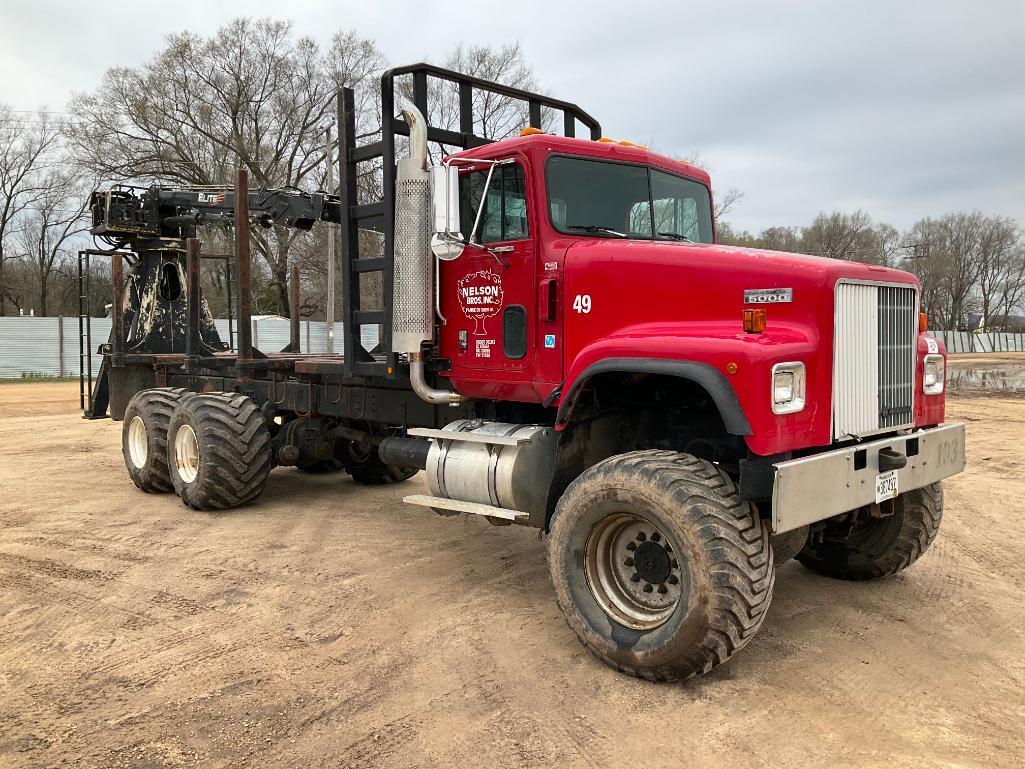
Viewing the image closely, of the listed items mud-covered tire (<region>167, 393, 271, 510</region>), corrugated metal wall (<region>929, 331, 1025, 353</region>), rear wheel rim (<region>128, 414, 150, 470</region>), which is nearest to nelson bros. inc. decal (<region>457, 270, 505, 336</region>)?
mud-covered tire (<region>167, 393, 271, 510</region>)

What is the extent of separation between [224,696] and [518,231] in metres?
3.13

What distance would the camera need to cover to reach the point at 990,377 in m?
24.4

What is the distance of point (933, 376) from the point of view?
15.7 feet

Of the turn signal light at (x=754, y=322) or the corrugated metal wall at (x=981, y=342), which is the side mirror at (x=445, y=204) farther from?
the corrugated metal wall at (x=981, y=342)

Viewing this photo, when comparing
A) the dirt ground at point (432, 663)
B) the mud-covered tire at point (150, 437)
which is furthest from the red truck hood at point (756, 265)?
the mud-covered tire at point (150, 437)

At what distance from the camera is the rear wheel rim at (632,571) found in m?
4.09

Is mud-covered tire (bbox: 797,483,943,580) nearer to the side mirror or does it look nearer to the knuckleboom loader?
the knuckleboom loader

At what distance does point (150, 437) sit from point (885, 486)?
22.9 feet

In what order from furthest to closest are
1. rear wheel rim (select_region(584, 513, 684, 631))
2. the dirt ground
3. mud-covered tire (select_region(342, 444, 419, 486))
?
mud-covered tire (select_region(342, 444, 419, 486)), rear wheel rim (select_region(584, 513, 684, 631)), the dirt ground

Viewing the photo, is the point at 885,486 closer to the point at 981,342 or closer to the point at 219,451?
the point at 219,451

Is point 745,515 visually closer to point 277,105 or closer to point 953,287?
point 277,105

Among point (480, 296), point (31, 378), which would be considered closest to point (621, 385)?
point (480, 296)

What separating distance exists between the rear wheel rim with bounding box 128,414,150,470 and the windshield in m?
5.56

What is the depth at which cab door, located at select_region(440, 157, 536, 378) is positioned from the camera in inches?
202
